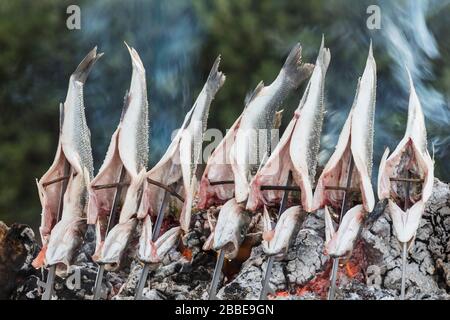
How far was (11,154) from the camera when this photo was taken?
304cm

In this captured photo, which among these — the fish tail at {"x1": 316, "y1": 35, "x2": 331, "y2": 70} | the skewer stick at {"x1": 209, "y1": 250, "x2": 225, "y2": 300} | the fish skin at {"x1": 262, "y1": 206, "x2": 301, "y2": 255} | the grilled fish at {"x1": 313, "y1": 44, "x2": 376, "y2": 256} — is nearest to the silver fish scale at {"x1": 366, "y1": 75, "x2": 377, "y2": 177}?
the grilled fish at {"x1": 313, "y1": 44, "x2": 376, "y2": 256}

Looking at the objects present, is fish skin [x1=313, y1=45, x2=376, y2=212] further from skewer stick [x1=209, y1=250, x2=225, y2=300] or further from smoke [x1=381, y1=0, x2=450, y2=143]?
skewer stick [x1=209, y1=250, x2=225, y2=300]

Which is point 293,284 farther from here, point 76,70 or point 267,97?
point 76,70

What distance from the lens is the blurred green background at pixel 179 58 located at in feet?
9.88

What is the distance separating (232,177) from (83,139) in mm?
620

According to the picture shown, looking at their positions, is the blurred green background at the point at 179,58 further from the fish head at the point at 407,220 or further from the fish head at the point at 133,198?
the fish head at the point at 407,220

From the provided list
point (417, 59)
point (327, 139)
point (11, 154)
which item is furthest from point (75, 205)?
point (417, 59)

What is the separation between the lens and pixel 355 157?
2.87m

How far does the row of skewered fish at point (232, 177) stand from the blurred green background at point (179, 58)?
0.17 feet

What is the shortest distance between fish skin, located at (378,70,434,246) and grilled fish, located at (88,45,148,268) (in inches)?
37.2

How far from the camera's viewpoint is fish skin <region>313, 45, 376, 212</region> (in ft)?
9.39

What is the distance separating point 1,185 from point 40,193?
0.18 meters

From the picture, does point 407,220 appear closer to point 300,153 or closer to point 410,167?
point 410,167

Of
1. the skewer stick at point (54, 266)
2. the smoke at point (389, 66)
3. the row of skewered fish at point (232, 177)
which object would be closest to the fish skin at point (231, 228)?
the row of skewered fish at point (232, 177)
